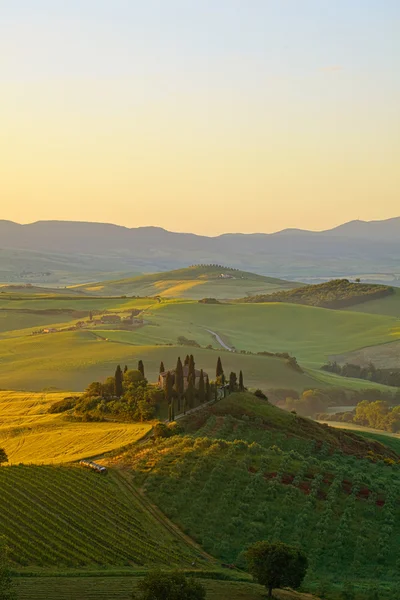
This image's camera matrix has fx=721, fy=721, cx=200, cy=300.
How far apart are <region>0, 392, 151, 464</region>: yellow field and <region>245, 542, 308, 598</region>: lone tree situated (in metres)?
29.6

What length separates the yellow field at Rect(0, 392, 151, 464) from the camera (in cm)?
6646

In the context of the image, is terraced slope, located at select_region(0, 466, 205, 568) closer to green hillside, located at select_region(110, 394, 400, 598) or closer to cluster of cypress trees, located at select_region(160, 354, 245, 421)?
green hillside, located at select_region(110, 394, 400, 598)

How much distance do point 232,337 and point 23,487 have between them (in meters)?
149

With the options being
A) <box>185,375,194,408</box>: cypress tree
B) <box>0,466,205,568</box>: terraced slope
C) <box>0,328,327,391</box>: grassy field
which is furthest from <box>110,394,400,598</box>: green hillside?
<box>0,328,327,391</box>: grassy field

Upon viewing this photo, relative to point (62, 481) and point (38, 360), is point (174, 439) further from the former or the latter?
point (38, 360)

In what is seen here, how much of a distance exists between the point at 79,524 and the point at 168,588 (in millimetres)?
15335

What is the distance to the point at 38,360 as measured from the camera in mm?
148875

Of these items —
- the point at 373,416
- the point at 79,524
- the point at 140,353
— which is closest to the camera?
the point at 79,524

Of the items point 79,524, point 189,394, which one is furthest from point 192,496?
point 189,394

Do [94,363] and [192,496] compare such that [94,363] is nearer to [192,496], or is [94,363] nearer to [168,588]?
[192,496]

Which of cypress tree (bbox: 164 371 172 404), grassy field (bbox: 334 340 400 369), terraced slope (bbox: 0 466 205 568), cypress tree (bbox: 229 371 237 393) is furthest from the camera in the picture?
grassy field (bbox: 334 340 400 369)

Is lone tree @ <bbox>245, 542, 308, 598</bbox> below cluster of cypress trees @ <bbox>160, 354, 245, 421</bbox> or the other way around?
below

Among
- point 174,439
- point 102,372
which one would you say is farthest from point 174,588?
point 102,372

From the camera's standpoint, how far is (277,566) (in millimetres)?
35219
